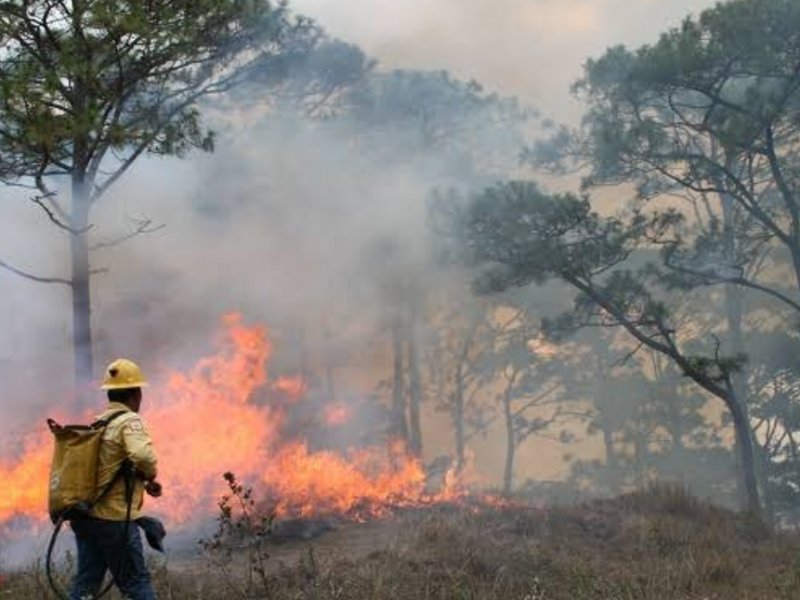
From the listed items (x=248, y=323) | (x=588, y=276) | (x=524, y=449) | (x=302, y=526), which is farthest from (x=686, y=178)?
(x=524, y=449)

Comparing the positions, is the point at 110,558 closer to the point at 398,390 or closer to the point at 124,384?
the point at 124,384

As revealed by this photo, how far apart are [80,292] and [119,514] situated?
247 inches

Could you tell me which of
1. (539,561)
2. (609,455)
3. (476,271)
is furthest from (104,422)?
(609,455)

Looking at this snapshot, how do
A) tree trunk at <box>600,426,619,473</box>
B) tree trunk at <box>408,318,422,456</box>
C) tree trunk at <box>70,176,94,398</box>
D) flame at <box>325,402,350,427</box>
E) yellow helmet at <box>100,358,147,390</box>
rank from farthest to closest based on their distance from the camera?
tree trunk at <box>600,426,619,473</box> < flame at <box>325,402,350,427</box> < tree trunk at <box>408,318,422,456</box> < tree trunk at <box>70,176,94,398</box> < yellow helmet at <box>100,358,147,390</box>

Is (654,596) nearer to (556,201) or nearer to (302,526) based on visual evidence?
(302,526)

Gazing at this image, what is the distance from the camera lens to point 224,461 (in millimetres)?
13695

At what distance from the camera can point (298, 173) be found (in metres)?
23.9

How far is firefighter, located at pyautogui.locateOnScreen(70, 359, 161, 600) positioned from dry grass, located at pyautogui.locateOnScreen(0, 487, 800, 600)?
159 cm

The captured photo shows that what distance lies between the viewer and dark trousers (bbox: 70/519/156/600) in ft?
16.0

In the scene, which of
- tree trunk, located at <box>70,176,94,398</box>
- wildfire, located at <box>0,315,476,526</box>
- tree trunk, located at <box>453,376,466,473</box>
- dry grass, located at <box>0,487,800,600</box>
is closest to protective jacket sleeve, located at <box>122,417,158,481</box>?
dry grass, located at <box>0,487,800,600</box>

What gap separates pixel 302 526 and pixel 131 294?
37.9ft

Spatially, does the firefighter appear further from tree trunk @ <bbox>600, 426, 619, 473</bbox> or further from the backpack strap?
tree trunk @ <bbox>600, 426, 619, 473</bbox>

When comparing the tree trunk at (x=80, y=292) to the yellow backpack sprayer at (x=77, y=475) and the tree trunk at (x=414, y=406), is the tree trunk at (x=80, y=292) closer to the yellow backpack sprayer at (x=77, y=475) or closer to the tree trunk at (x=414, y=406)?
the yellow backpack sprayer at (x=77, y=475)

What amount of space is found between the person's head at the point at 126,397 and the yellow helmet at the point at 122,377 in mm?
24
